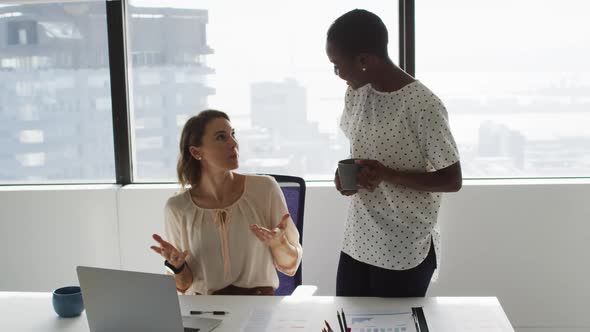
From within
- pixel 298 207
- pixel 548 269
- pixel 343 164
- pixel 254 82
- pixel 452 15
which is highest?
pixel 452 15

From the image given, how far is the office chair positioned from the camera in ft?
8.17

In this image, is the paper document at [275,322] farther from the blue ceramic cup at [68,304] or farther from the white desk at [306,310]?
the blue ceramic cup at [68,304]

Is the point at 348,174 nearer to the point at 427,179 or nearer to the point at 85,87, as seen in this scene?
the point at 427,179

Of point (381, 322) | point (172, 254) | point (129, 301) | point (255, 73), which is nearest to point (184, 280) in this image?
point (172, 254)

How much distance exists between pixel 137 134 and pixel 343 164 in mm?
2014

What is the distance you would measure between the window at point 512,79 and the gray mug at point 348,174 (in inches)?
65.2

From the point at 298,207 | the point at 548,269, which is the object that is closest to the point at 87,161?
the point at 298,207

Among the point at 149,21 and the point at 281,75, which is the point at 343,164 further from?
the point at 149,21

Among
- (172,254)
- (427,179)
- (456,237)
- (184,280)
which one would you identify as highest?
(427,179)

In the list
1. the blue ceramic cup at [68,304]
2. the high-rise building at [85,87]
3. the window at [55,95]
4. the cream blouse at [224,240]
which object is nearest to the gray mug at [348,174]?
the cream blouse at [224,240]

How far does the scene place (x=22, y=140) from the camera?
145 inches

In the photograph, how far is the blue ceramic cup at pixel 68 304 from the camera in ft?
5.91

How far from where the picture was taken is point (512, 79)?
11.1 ft

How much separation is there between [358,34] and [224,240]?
2.66 ft
